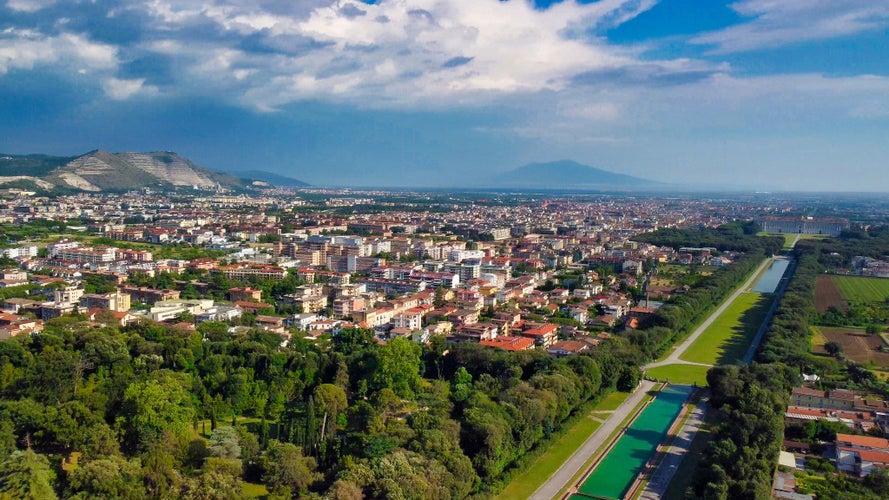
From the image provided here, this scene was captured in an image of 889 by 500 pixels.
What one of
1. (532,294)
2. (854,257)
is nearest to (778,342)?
(532,294)

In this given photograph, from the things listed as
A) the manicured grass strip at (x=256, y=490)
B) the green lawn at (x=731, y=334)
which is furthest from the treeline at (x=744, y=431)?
the manicured grass strip at (x=256, y=490)

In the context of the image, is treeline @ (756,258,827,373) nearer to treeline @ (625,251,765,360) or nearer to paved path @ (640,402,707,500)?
treeline @ (625,251,765,360)

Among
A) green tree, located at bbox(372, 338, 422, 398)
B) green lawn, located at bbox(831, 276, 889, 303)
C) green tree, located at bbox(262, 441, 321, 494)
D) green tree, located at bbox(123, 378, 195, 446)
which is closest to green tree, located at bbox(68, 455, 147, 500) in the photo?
green tree, located at bbox(123, 378, 195, 446)

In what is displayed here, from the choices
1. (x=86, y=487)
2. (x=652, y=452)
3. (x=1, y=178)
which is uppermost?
(x=1, y=178)

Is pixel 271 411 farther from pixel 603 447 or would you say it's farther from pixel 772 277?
pixel 772 277

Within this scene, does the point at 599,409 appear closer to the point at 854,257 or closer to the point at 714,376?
the point at 714,376

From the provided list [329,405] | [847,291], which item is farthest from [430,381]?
[847,291]

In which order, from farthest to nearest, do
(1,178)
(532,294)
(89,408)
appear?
(1,178) → (532,294) → (89,408)
